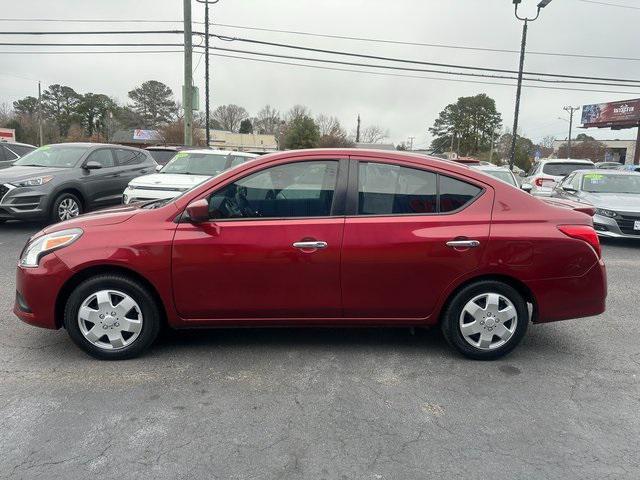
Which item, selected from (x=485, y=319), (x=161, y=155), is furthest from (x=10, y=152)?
(x=485, y=319)

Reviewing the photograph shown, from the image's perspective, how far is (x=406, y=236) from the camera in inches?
145

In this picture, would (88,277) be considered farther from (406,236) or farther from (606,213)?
(606,213)

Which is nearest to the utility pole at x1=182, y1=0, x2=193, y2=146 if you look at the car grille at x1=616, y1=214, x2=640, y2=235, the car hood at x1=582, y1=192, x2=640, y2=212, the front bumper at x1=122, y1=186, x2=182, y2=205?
the front bumper at x1=122, y1=186, x2=182, y2=205

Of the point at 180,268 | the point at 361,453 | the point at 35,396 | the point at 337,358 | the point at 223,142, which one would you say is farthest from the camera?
the point at 223,142

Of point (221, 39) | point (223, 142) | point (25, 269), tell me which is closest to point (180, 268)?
point (25, 269)

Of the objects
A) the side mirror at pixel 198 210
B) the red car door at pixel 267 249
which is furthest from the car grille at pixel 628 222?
the side mirror at pixel 198 210

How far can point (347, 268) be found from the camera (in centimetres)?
369

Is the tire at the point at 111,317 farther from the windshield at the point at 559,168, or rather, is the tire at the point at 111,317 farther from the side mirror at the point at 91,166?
the windshield at the point at 559,168

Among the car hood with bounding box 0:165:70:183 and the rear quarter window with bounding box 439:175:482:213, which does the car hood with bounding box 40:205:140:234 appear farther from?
the car hood with bounding box 0:165:70:183

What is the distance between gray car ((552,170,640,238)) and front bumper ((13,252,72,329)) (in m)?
8.85

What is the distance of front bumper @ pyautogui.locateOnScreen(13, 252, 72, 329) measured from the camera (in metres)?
3.64

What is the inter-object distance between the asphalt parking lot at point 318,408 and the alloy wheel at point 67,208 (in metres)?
5.19

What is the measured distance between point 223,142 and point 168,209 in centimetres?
7236

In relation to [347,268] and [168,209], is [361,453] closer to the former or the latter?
[347,268]
